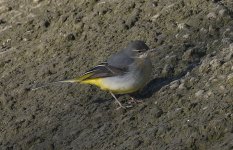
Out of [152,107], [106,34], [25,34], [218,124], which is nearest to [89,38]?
[106,34]

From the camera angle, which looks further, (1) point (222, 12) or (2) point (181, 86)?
(1) point (222, 12)

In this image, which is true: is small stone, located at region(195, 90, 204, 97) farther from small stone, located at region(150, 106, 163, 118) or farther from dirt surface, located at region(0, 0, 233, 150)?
small stone, located at region(150, 106, 163, 118)

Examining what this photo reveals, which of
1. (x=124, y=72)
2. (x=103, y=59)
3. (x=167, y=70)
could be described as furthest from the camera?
(x=103, y=59)

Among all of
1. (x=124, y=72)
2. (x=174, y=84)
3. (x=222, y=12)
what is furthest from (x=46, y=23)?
(x=174, y=84)

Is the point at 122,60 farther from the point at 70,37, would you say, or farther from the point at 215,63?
the point at 70,37

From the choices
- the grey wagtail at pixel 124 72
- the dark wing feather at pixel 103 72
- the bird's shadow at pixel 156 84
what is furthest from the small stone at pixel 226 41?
the dark wing feather at pixel 103 72

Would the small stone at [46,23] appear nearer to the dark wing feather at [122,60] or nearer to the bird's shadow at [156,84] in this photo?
the dark wing feather at [122,60]

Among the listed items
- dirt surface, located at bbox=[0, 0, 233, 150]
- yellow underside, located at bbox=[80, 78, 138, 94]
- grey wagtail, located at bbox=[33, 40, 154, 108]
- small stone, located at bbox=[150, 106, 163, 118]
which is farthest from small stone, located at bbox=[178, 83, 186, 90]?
yellow underside, located at bbox=[80, 78, 138, 94]
